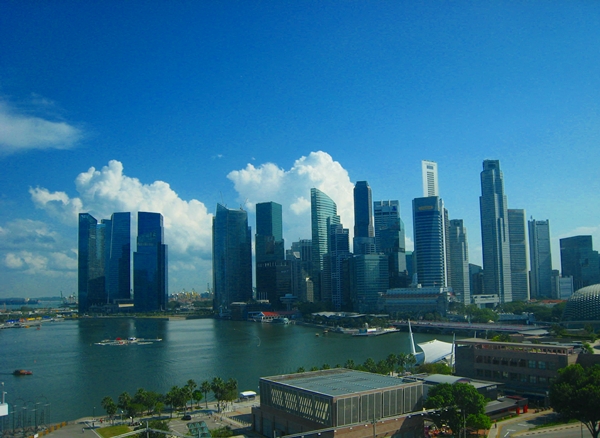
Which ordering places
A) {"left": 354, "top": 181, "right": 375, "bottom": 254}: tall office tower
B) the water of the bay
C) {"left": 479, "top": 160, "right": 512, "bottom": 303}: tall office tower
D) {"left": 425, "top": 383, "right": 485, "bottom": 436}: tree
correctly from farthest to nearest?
{"left": 354, "top": 181, "right": 375, "bottom": 254}: tall office tower
{"left": 479, "top": 160, "right": 512, "bottom": 303}: tall office tower
the water of the bay
{"left": 425, "top": 383, "right": 485, "bottom": 436}: tree

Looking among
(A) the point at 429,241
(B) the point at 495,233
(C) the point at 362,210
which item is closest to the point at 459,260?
(B) the point at 495,233

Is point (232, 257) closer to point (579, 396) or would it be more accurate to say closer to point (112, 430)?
point (112, 430)

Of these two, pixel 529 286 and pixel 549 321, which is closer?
pixel 549 321

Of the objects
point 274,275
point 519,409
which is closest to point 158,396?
point 519,409

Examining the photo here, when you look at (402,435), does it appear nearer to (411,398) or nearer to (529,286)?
(411,398)

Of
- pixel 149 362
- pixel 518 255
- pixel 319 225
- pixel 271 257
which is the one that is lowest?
pixel 149 362

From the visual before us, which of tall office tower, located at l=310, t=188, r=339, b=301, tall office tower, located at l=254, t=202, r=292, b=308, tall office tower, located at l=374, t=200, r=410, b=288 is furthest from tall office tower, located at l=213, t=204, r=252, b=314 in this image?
tall office tower, located at l=374, t=200, r=410, b=288

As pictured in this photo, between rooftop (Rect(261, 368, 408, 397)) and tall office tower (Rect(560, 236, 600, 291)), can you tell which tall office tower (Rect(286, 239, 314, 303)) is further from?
rooftop (Rect(261, 368, 408, 397))
